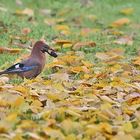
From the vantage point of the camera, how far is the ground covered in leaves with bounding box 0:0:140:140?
566cm

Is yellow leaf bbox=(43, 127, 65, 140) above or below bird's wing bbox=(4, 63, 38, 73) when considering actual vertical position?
below

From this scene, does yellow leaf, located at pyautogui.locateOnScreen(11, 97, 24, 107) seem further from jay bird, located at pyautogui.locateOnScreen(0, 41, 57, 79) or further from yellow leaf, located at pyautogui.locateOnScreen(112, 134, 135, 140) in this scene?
jay bird, located at pyautogui.locateOnScreen(0, 41, 57, 79)

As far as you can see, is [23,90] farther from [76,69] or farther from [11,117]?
[76,69]

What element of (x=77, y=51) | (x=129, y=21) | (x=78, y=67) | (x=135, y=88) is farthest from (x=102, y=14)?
(x=135, y=88)

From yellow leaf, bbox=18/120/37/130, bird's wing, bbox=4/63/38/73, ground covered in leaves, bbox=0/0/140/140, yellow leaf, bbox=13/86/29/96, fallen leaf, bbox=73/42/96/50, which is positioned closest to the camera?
yellow leaf, bbox=18/120/37/130

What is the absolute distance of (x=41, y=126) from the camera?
18.4 ft

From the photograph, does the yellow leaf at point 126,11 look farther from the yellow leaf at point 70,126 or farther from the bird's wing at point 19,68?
the yellow leaf at point 70,126

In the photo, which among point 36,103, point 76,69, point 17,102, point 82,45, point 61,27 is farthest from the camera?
point 61,27

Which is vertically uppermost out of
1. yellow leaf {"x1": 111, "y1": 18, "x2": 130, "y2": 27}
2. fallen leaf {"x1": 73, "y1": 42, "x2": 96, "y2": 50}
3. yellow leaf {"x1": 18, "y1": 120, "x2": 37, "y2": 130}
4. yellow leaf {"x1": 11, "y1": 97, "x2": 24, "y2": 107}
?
yellow leaf {"x1": 111, "y1": 18, "x2": 130, "y2": 27}

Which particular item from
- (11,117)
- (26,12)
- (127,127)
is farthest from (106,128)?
(26,12)

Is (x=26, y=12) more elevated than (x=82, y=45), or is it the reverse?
(x=26, y=12)

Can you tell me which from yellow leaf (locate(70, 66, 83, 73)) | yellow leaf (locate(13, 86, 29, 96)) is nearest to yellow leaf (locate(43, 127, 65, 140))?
yellow leaf (locate(13, 86, 29, 96))

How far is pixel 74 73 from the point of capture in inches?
332

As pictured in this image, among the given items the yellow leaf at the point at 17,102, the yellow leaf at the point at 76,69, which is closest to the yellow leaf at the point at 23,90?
the yellow leaf at the point at 17,102
